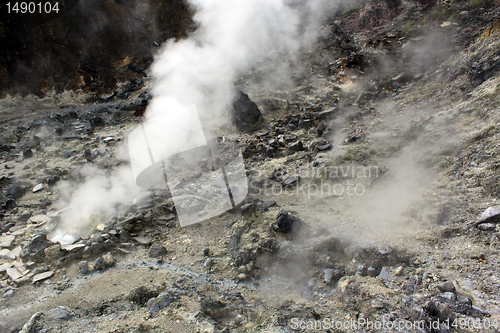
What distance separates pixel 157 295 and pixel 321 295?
1820mm

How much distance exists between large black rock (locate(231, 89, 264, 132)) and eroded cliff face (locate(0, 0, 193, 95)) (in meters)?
6.57

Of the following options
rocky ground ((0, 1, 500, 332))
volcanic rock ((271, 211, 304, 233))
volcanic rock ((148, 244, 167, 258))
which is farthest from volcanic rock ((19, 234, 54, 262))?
volcanic rock ((271, 211, 304, 233))

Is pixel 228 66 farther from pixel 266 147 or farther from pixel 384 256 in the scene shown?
pixel 384 256

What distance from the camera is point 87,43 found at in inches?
492

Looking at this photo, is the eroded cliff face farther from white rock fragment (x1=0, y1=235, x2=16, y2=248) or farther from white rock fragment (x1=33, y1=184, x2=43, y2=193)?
white rock fragment (x1=0, y1=235, x2=16, y2=248)

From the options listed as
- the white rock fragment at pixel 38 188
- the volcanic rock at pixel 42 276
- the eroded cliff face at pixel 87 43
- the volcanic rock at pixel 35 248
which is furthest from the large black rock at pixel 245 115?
the eroded cliff face at pixel 87 43

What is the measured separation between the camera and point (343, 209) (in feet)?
14.0

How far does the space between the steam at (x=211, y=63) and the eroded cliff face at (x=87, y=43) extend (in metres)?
1.12

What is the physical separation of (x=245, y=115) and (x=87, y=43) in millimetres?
9529

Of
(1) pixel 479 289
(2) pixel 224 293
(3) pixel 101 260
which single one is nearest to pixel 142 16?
(3) pixel 101 260

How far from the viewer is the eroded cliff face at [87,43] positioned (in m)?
11.2

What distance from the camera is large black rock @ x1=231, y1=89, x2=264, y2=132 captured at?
738 cm

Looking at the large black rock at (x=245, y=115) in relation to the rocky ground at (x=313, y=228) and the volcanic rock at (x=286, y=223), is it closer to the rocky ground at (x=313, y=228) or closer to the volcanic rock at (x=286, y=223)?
the rocky ground at (x=313, y=228)

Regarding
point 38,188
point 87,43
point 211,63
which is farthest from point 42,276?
point 87,43
